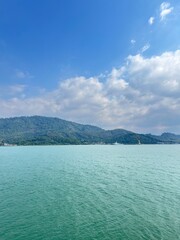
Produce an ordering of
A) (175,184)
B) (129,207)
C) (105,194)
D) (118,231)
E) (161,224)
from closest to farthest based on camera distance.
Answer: (118,231)
(161,224)
(129,207)
(105,194)
(175,184)

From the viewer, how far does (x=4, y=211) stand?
41.2 metres

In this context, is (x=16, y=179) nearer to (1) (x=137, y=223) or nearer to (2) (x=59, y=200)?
(2) (x=59, y=200)

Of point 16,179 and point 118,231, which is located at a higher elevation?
point 16,179

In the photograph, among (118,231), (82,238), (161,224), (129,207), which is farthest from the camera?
(129,207)

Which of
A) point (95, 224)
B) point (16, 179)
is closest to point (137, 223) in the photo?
point (95, 224)

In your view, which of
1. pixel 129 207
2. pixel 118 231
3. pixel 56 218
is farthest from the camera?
pixel 129 207

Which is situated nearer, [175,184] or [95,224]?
[95,224]

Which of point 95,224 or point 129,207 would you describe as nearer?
point 95,224

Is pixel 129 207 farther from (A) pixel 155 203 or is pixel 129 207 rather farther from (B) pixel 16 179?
(B) pixel 16 179

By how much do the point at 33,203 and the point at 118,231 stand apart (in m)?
20.4

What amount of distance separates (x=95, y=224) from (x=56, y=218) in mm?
6949

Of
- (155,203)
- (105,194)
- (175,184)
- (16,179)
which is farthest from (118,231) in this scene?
(16,179)

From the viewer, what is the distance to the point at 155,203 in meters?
46.9

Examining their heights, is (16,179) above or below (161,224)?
above
